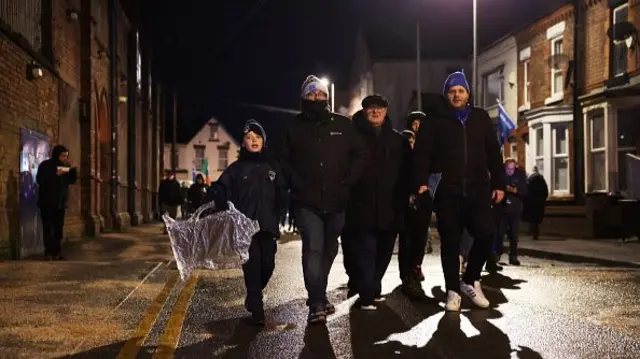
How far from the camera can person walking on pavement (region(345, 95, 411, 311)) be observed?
7345mm

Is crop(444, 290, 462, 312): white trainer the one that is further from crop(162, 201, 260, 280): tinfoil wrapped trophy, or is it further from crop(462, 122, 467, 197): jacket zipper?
crop(162, 201, 260, 280): tinfoil wrapped trophy

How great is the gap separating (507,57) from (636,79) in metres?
9.70

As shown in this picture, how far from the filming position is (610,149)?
2186cm

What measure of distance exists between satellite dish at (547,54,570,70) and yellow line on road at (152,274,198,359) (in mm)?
18049

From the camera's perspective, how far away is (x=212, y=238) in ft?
22.2

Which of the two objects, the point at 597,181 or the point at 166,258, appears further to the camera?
the point at 597,181

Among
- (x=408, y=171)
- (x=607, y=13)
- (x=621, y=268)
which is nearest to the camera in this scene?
(x=408, y=171)

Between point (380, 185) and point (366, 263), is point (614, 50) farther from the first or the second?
point (366, 263)

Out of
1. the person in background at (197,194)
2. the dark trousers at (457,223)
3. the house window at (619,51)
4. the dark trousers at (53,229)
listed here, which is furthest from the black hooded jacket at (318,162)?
A: the house window at (619,51)

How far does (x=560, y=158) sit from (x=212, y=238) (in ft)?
66.5

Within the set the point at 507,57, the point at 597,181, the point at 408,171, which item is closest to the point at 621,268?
the point at 408,171

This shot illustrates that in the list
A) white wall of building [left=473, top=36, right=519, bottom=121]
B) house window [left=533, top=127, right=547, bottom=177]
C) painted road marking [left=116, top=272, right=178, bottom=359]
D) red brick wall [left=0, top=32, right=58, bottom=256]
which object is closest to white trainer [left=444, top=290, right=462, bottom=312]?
painted road marking [left=116, top=272, right=178, bottom=359]

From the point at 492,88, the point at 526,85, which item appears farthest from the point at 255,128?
the point at 492,88

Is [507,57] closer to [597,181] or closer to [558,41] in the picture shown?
[558,41]
